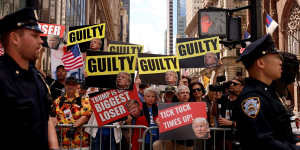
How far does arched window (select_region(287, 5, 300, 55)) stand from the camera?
28.9 m

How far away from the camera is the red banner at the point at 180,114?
5.08 meters

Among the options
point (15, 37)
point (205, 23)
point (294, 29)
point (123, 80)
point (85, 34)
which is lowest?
point (123, 80)

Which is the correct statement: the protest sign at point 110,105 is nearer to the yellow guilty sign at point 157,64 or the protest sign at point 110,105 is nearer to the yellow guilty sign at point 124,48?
the yellow guilty sign at point 157,64

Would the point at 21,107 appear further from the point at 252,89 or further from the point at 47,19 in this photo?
the point at 47,19

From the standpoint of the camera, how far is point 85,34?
877cm

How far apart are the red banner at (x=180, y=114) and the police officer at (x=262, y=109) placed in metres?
2.04

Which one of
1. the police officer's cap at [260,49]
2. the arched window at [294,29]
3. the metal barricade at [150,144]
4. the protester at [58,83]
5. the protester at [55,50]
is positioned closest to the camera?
the police officer's cap at [260,49]

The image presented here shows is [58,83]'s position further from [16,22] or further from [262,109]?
[262,109]

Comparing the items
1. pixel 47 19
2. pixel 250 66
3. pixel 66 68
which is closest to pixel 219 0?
pixel 47 19

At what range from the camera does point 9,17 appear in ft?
7.97

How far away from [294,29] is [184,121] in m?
28.0

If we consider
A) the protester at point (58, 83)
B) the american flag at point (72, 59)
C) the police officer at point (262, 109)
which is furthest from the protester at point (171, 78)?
the police officer at point (262, 109)

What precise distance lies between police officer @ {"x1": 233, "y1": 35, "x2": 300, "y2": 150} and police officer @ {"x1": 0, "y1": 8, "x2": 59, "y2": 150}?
5.40ft

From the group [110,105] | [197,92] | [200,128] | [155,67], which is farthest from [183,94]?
Result: [155,67]
